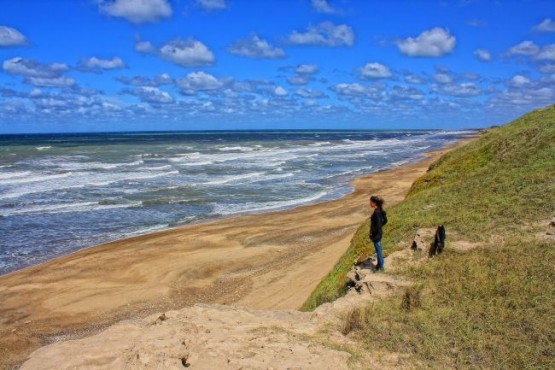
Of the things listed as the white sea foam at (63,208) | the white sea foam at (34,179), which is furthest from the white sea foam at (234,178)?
the white sea foam at (34,179)

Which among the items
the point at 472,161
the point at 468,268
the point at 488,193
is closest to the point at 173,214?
the point at 472,161

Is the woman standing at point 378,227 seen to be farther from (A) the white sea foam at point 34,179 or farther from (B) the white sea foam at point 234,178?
(A) the white sea foam at point 34,179

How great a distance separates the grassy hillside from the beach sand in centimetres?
393

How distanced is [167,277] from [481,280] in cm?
1245

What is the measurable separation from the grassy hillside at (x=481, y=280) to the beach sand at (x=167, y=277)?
3.93 m

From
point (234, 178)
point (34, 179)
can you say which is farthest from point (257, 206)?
point (34, 179)

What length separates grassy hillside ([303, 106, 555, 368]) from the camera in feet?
25.4

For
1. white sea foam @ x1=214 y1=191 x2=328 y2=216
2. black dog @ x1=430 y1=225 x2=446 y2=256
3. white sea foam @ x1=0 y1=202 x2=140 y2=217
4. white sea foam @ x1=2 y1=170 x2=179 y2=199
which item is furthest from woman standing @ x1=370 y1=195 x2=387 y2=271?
white sea foam @ x1=2 y1=170 x2=179 y2=199

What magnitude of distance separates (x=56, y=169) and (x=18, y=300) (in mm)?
42510

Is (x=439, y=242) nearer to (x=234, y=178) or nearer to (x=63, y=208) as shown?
(x=63, y=208)

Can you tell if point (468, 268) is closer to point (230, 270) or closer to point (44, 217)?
point (230, 270)

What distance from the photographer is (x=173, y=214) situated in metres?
29.5

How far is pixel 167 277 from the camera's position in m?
18.7

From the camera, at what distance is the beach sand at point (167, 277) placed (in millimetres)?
15227
